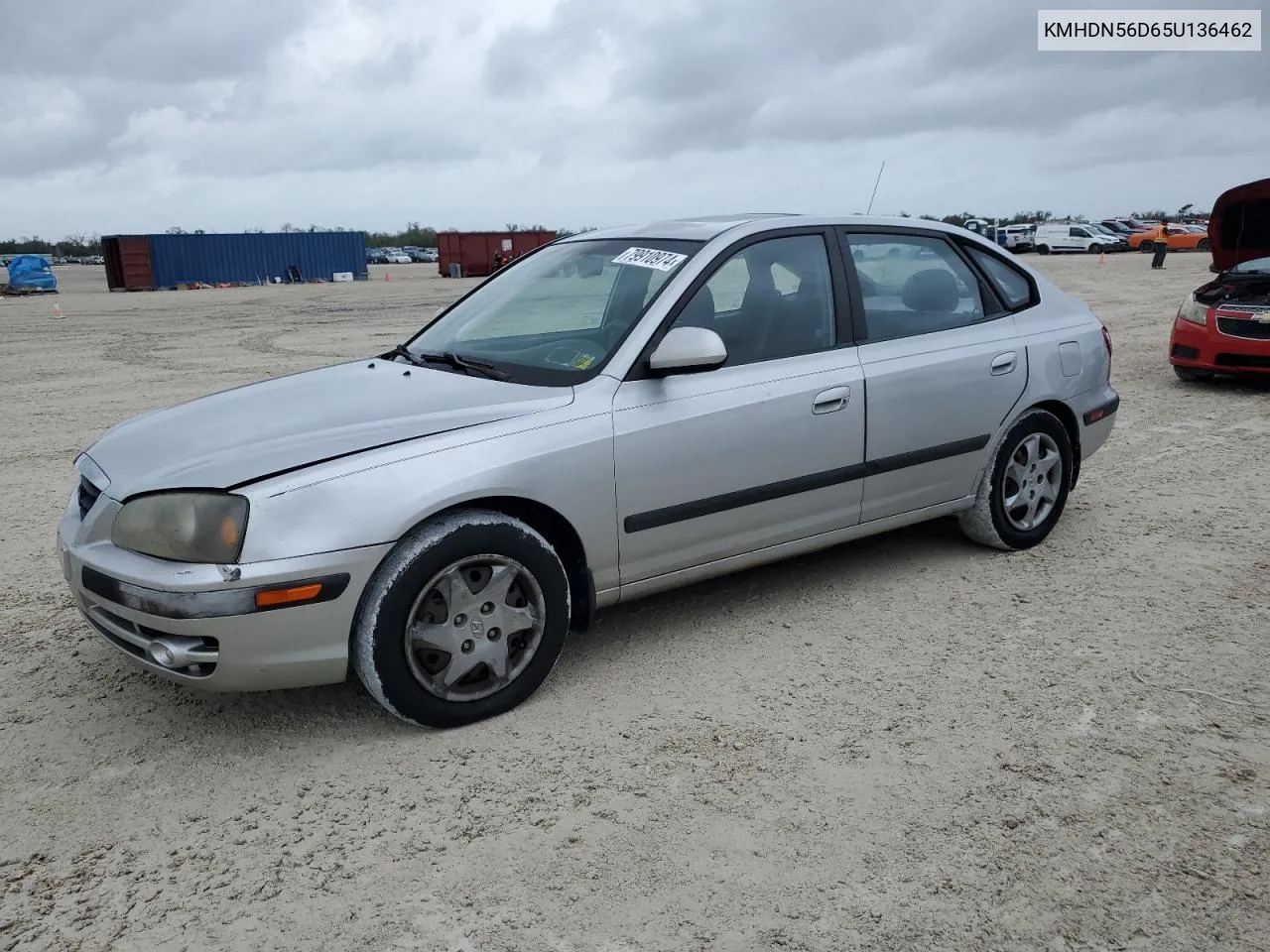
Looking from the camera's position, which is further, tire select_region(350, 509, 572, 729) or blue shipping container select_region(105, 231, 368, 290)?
blue shipping container select_region(105, 231, 368, 290)

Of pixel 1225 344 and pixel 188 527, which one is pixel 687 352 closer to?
pixel 188 527

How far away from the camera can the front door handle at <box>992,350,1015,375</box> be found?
14.9ft

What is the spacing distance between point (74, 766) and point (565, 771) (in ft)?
4.76

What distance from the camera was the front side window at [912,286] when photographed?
14.1ft

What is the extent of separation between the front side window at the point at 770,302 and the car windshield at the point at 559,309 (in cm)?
17

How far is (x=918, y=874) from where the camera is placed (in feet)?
8.27

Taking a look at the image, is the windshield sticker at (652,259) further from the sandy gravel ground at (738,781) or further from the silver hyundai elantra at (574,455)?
the sandy gravel ground at (738,781)

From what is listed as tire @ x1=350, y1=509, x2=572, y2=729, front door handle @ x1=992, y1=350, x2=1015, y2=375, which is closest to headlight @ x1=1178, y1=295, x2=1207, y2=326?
front door handle @ x1=992, y1=350, x2=1015, y2=375

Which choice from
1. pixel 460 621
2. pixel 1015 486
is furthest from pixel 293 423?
pixel 1015 486

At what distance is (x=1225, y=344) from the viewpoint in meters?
8.91

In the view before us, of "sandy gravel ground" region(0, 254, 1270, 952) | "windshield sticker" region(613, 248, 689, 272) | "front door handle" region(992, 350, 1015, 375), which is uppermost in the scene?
"windshield sticker" region(613, 248, 689, 272)

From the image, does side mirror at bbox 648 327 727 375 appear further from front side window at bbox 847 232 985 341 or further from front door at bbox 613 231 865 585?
front side window at bbox 847 232 985 341

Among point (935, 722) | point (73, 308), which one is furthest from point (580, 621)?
point (73, 308)

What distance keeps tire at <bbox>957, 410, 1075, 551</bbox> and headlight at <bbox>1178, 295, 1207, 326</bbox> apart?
17.0ft
